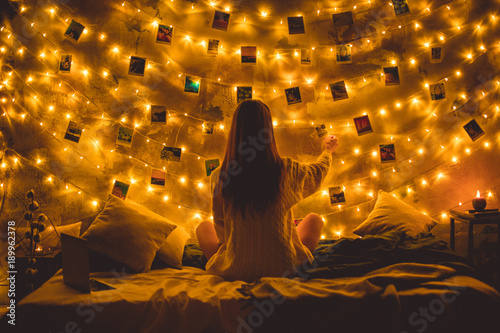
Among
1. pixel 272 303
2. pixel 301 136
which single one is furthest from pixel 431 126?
pixel 272 303

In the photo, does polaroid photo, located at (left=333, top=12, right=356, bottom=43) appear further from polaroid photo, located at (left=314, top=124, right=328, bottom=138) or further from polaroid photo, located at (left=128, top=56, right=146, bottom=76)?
polaroid photo, located at (left=128, top=56, right=146, bottom=76)

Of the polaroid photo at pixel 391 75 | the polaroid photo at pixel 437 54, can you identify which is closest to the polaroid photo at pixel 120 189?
the polaroid photo at pixel 391 75

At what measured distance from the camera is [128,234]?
2039 mm

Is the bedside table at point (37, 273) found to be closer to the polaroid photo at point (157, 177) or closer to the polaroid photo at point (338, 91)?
the polaroid photo at point (157, 177)

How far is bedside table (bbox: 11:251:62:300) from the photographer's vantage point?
6.75 ft

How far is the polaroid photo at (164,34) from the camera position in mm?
2809

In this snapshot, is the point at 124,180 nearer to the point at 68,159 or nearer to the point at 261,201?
the point at 68,159

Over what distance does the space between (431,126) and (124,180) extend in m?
2.62

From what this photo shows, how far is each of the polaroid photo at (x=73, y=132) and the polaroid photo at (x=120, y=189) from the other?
1.58 feet

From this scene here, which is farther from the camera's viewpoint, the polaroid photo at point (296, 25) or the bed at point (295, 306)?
the polaroid photo at point (296, 25)

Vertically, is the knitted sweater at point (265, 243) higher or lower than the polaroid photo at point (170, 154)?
lower

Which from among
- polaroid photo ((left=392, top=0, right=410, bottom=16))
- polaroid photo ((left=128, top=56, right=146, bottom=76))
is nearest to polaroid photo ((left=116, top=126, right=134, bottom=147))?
polaroid photo ((left=128, top=56, right=146, bottom=76))

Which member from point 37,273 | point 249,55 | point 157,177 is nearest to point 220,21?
point 249,55

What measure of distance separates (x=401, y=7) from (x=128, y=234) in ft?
9.04
